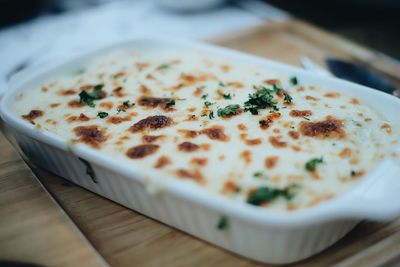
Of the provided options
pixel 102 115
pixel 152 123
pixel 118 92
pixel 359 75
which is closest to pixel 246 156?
pixel 152 123

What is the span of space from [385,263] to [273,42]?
6.11 ft

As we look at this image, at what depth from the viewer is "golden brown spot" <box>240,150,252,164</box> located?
4.80ft

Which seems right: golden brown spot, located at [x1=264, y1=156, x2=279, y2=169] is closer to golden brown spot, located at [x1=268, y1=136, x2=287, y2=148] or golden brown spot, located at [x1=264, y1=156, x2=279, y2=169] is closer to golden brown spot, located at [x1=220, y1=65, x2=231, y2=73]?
golden brown spot, located at [x1=268, y1=136, x2=287, y2=148]

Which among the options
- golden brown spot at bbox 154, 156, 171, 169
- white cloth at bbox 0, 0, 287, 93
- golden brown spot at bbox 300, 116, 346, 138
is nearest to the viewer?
golden brown spot at bbox 154, 156, 171, 169

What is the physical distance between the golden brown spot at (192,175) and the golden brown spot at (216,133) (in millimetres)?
211

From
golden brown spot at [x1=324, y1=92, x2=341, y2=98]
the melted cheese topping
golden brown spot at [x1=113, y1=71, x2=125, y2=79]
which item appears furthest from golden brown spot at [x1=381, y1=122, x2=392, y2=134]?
golden brown spot at [x1=113, y1=71, x2=125, y2=79]

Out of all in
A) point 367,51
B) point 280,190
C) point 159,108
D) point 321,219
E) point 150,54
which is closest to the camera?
point 321,219

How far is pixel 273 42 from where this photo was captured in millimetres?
2867

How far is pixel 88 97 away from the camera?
194 centimetres

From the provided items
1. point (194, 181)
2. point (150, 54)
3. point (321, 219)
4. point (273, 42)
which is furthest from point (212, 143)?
point (273, 42)

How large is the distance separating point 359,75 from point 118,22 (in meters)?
2.04

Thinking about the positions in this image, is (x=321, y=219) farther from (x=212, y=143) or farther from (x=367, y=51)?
(x=367, y=51)

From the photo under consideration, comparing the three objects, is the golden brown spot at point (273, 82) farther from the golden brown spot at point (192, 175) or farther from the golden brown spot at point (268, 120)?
the golden brown spot at point (192, 175)

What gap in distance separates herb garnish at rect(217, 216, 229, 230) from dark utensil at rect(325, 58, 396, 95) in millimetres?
1292
